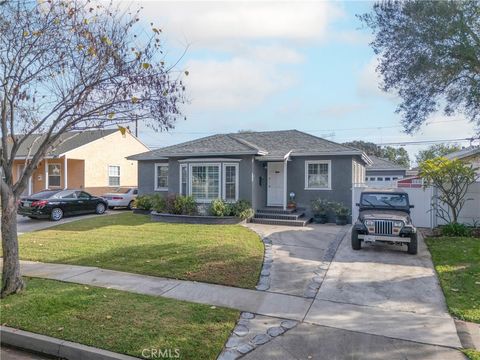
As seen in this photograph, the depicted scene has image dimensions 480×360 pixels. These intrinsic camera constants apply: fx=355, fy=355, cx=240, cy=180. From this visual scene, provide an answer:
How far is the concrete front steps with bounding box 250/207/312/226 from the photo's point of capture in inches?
598

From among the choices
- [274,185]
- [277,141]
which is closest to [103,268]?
[274,185]

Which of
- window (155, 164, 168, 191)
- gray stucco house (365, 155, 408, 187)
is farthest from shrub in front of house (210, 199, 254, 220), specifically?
gray stucco house (365, 155, 408, 187)

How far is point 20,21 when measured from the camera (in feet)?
19.5

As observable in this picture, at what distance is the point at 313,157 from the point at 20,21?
1348cm

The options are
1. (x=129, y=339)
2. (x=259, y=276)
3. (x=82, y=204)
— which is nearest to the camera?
(x=129, y=339)

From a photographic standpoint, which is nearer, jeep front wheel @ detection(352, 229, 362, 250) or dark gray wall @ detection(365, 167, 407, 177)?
jeep front wheel @ detection(352, 229, 362, 250)

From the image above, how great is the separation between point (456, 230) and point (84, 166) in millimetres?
24112

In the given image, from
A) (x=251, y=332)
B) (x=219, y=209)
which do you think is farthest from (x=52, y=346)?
(x=219, y=209)

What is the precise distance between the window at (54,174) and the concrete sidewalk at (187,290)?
2099 centimetres

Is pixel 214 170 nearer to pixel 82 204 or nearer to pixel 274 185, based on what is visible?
pixel 274 185

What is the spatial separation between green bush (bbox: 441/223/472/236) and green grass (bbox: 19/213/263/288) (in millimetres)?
6411

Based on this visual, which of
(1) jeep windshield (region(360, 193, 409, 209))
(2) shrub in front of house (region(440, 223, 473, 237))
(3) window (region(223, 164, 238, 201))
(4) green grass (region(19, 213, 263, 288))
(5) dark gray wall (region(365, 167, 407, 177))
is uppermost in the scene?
(5) dark gray wall (region(365, 167, 407, 177))

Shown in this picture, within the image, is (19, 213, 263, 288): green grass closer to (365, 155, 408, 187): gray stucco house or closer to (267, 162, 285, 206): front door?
(267, 162, 285, 206): front door

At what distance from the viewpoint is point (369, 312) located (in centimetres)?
574
